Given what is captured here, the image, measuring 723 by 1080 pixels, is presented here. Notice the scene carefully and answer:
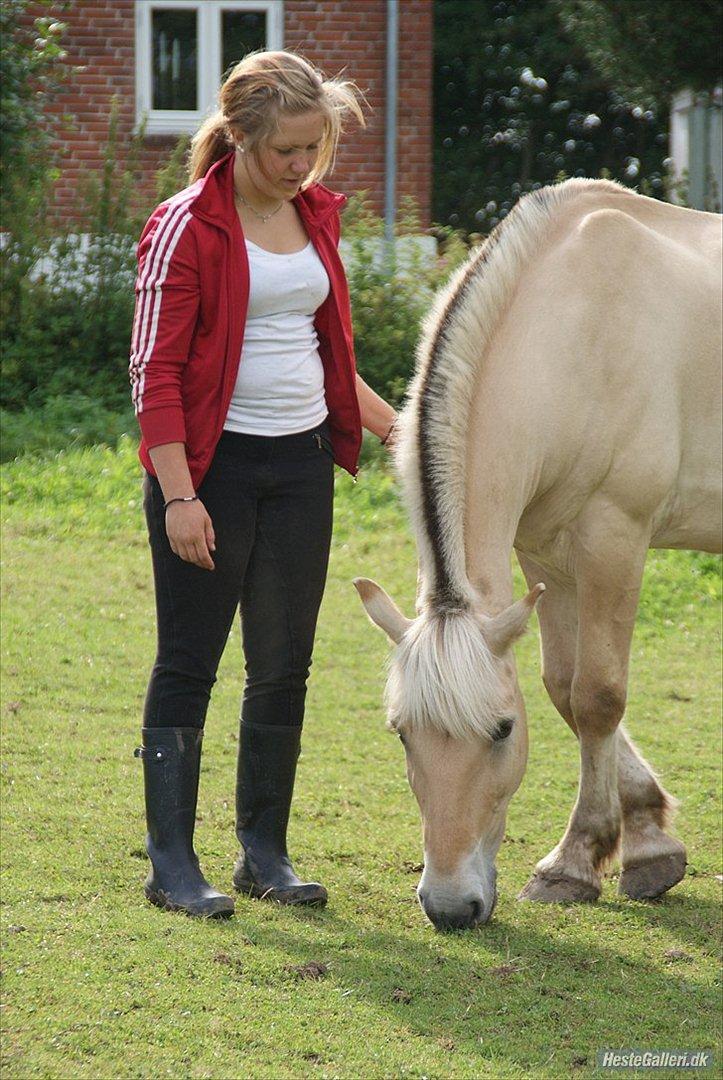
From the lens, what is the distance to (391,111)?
12.7 meters

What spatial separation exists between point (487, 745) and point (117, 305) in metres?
7.58

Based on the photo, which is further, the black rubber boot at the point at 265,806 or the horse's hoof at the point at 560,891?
the horse's hoof at the point at 560,891

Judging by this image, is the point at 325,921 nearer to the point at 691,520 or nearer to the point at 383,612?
the point at 383,612

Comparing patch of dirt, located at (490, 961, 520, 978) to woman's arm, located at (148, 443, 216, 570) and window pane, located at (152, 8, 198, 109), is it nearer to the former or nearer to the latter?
woman's arm, located at (148, 443, 216, 570)

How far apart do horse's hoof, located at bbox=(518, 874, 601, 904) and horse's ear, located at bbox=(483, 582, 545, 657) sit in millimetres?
967

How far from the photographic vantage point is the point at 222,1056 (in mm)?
2830

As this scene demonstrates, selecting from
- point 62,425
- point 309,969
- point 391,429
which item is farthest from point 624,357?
point 62,425

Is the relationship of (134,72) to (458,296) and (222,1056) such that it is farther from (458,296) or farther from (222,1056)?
(222,1056)

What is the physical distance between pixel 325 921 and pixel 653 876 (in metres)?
1.02

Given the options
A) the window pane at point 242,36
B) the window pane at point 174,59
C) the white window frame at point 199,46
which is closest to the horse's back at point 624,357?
the white window frame at point 199,46

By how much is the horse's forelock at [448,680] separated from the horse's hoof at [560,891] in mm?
877

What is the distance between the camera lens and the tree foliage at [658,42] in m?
10.5

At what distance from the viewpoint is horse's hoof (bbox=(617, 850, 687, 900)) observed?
4000 millimetres

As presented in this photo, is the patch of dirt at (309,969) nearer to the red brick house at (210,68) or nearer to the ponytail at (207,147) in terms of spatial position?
the ponytail at (207,147)
